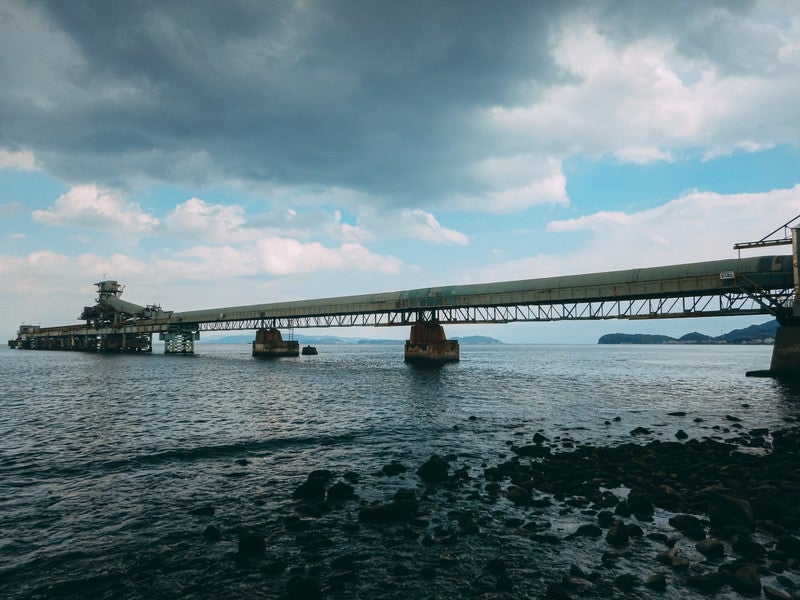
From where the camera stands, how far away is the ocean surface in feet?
30.2

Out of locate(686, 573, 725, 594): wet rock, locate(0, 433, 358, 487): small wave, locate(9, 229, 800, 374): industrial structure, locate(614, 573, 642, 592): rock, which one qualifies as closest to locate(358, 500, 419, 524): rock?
locate(614, 573, 642, 592): rock

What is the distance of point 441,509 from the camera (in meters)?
12.7

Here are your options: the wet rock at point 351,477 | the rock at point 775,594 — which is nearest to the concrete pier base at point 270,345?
the wet rock at point 351,477

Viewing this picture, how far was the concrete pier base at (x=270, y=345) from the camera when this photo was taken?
384 feet

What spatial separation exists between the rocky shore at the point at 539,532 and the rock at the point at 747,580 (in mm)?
20

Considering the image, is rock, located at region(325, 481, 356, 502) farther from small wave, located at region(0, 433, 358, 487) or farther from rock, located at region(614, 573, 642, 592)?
rock, located at region(614, 573, 642, 592)

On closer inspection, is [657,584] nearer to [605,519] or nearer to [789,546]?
[605,519]

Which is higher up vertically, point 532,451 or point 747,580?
point 747,580

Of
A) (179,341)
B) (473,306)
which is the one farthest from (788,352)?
(179,341)

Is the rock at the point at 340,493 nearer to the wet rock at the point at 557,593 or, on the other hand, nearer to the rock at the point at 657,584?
the wet rock at the point at 557,593

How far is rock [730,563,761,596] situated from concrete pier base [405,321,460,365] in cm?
7340

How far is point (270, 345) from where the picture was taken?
118 meters

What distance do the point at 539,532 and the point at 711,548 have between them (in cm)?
384

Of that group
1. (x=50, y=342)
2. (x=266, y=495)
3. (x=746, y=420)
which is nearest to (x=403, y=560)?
(x=266, y=495)
